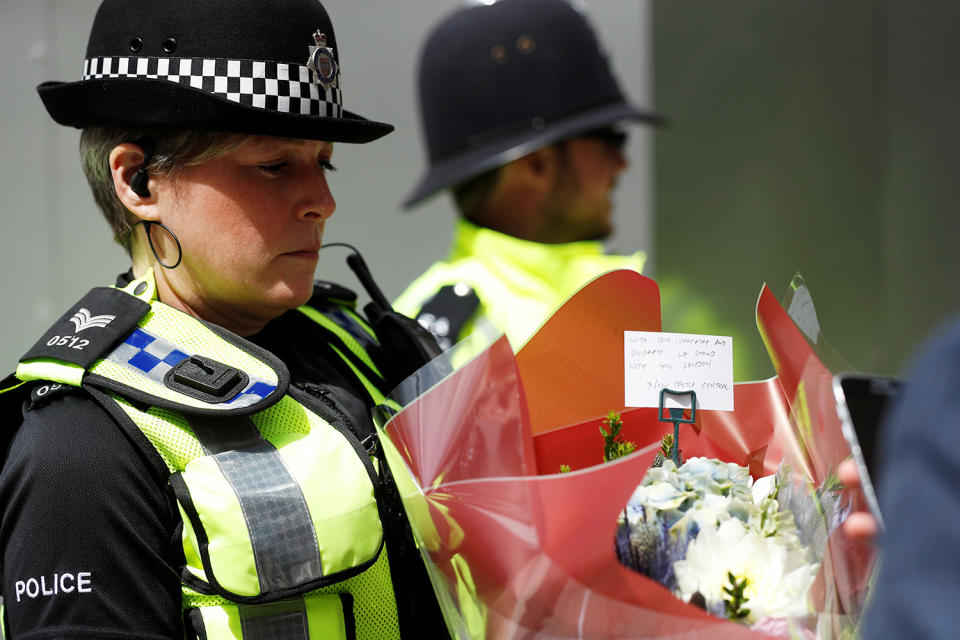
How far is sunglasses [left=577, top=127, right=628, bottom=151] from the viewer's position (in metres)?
3.03

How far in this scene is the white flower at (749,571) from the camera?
1.23 m

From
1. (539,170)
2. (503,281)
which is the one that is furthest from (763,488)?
(539,170)

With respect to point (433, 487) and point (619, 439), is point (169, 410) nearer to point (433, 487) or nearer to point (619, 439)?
point (433, 487)

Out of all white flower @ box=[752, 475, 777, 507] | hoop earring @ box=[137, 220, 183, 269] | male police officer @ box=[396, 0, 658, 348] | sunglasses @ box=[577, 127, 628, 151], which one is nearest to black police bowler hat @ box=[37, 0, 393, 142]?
hoop earring @ box=[137, 220, 183, 269]

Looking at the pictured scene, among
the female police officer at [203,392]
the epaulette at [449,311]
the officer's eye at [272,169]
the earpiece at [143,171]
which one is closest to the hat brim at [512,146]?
the epaulette at [449,311]

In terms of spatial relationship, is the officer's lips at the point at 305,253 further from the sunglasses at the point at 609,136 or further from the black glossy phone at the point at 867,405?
the sunglasses at the point at 609,136

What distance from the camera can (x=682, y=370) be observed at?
4.82 ft

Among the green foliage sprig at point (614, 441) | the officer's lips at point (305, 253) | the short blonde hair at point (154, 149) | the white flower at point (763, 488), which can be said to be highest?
the short blonde hair at point (154, 149)

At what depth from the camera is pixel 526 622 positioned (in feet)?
4.12

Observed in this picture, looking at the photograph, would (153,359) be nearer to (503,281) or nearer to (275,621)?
(275,621)

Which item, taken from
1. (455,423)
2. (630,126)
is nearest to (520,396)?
(455,423)

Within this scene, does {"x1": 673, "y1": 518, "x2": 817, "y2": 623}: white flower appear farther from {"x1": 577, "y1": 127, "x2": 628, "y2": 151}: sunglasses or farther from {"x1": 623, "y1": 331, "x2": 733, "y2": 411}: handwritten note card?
{"x1": 577, "y1": 127, "x2": 628, "y2": 151}: sunglasses

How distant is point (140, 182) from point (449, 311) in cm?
109

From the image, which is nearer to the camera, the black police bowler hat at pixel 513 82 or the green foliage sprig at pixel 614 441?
the green foliage sprig at pixel 614 441
